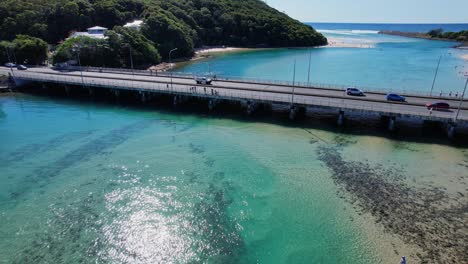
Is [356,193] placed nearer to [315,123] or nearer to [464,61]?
[315,123]

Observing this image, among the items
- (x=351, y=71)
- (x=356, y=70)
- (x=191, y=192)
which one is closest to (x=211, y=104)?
(x=191, y=192)

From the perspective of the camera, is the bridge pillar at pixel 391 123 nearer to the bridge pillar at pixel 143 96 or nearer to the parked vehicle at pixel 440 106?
the parked vehicle at pixel 440 106

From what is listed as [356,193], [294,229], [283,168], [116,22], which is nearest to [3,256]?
[294,229]

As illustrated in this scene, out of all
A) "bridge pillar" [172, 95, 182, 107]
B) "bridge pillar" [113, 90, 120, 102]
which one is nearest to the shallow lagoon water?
"bridge pillar" [172, 95, 182, 107]

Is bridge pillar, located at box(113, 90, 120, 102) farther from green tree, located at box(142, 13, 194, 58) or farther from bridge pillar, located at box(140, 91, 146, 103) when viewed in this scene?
green tree, located at box(142, 13, 194, 58)

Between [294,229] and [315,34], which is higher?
[315,34]

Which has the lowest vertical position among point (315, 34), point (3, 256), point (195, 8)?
point (3, 256)
